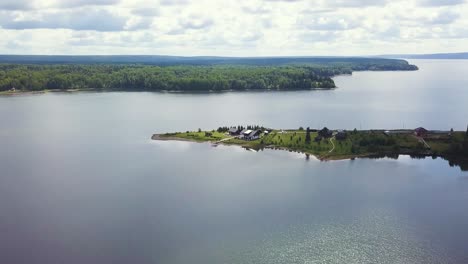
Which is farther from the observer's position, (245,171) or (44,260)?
(245,171)

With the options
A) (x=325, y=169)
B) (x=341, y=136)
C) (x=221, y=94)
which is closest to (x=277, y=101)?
(x=221, y=94)

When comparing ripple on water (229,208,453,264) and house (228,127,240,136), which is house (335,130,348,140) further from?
ripple on water (229,208,453,264)

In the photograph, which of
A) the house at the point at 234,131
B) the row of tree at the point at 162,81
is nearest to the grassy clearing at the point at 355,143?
the house at the point at 234,131

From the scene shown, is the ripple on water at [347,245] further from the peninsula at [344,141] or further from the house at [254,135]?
the house at [254,135]

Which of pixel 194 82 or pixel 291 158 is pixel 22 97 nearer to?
pixel 194 82

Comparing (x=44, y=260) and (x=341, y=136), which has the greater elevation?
(x=341, y=136)

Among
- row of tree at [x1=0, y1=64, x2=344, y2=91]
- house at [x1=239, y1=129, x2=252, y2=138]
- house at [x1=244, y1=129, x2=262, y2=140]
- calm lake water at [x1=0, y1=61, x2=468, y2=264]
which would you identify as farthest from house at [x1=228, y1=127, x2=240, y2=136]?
row of tree at [x1=0, y1=64, x2=344, y2=91]
